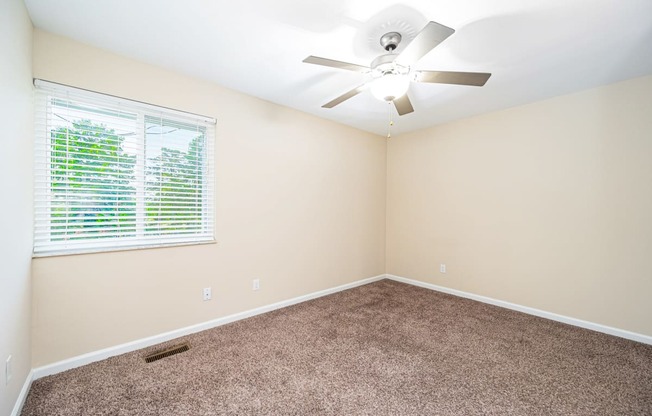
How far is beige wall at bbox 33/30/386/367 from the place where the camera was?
6.50ft

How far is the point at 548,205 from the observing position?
9.68ft

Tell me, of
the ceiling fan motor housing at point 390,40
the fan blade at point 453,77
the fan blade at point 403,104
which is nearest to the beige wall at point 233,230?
the fan blade at point 403,104

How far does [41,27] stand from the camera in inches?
72.7

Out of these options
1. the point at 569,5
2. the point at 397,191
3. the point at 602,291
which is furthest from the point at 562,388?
the point at 397,191

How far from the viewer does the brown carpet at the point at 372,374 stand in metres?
1.65

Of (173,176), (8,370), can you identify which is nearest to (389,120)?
(173,176)

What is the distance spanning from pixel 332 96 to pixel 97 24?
76.2 inches

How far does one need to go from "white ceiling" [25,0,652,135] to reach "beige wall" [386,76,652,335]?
407 mm

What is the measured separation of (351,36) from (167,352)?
281cm

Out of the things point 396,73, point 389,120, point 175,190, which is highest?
point 389,120

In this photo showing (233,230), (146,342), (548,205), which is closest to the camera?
(146,342)

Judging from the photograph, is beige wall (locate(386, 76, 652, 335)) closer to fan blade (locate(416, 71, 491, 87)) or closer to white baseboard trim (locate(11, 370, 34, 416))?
fan blade (locate(416, 71, 491, 87))

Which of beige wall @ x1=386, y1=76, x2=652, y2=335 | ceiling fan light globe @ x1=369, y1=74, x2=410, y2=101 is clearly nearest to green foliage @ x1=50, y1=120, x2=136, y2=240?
ceiling fan light globe @ x1=369, y1=74, x2=410, y2=101

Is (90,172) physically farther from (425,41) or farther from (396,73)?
(425,41)
